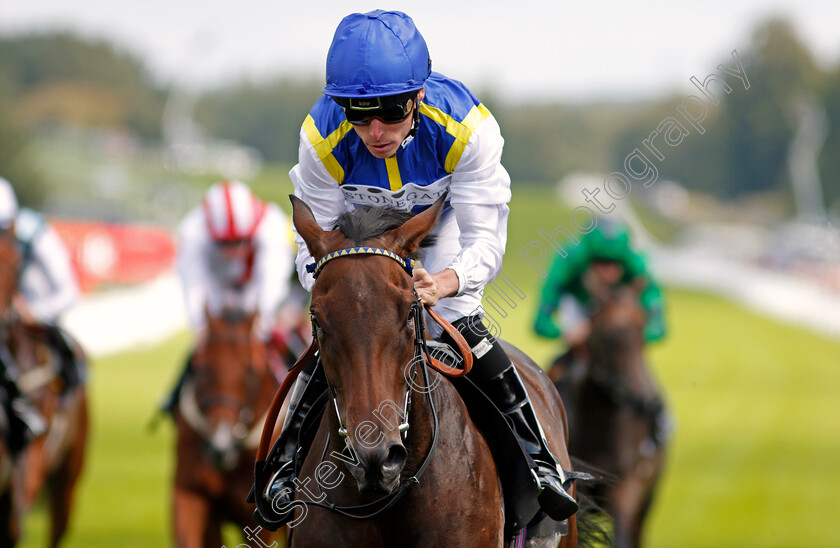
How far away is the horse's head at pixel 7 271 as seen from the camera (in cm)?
622

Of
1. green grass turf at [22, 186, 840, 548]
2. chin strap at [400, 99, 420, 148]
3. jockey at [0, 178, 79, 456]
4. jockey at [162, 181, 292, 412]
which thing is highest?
chin strap at [400, 99, 420, 148]

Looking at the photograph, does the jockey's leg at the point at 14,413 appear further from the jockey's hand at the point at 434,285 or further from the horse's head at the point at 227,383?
the jockey's hand at the point at 434,285

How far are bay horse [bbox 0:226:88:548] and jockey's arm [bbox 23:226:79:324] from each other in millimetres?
180

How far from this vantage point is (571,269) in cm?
838

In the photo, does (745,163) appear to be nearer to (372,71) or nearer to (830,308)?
(830,308)

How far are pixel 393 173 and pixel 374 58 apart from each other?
1.68ft

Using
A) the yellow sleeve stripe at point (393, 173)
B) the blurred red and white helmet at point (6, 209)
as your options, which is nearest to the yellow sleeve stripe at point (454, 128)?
the yellow sleeve stripe at point (393, 173)

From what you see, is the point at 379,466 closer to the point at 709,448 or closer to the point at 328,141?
the point at 328,141

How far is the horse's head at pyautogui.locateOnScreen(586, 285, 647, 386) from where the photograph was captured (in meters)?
7.73

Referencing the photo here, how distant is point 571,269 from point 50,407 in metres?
3.95

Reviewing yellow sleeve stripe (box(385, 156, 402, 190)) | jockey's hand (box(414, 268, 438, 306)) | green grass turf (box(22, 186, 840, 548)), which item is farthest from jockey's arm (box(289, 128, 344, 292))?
green grass turf (box(22, 186, 840, 548))

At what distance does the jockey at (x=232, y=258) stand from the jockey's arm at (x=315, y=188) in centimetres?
330

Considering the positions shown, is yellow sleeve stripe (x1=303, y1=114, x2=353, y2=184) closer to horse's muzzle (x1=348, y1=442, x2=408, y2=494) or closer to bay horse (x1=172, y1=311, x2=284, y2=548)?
horse's muzzle (x1=348, y1=442, x2=408, y2=494)

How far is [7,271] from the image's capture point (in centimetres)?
623
